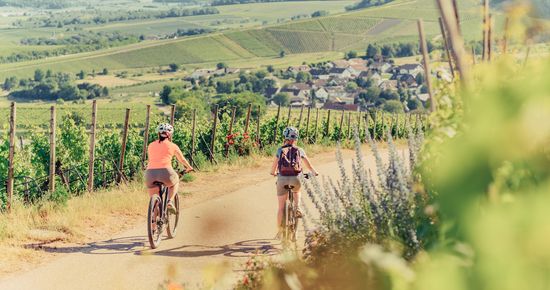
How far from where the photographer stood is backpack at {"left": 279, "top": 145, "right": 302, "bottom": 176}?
8797mm

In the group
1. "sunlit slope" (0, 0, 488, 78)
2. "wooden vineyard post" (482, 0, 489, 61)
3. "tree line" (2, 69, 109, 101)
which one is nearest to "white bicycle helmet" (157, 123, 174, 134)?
"wooden vineyard post" (482, 0, 489, 61)

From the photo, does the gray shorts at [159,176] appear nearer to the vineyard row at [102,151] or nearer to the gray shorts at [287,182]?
the gray shorts at [287,182]

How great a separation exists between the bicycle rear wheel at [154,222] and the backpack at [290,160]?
1.73 metres

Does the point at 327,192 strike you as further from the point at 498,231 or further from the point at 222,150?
the point at 222,150

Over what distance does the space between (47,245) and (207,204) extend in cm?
393

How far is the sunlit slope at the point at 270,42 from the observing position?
170m

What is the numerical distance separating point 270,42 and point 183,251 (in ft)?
561

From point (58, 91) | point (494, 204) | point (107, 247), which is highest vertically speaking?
point (494, 204)

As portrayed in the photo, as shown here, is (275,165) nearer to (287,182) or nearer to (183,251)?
(287,182)

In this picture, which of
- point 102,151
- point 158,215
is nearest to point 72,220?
point 158,215

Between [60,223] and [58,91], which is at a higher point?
[60,223]

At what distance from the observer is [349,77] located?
144375 millimetres

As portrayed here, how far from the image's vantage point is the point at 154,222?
9688mm

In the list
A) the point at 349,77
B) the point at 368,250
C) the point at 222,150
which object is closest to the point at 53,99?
the point at 349,77
